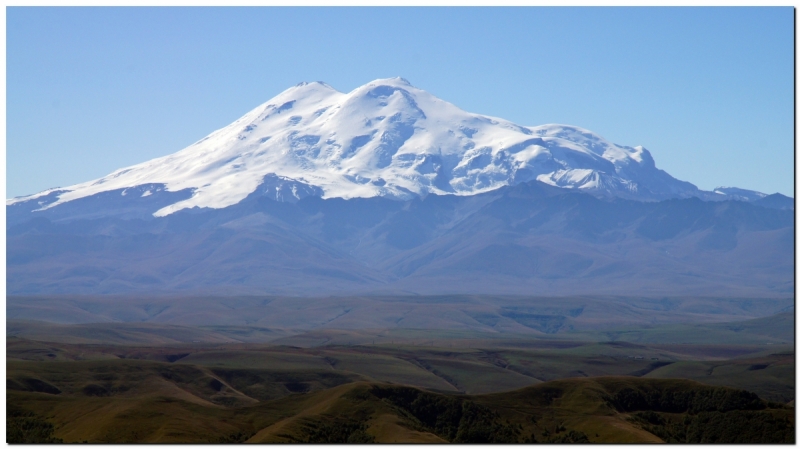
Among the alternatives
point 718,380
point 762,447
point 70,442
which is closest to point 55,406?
point 70,442

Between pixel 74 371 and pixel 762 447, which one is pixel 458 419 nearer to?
pixel 762 447

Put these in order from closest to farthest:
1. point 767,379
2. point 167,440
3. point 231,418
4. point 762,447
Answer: point 762,447 → point 167,440 → point 231,418 → point 767,379

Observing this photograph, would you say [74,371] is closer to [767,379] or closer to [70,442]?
[70,442]

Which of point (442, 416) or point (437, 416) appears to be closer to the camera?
point (442, 416)

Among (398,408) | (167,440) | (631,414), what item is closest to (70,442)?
(167,440)

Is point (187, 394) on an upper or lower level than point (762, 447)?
lower

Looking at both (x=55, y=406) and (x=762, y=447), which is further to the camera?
(x=55, y=406)

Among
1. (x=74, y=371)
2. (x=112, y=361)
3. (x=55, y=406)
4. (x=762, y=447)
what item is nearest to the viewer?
(x=762, y=447)

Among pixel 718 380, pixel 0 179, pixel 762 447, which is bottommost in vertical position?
pixel 718 380

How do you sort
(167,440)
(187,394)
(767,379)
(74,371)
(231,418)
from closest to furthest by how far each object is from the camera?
(167,440), (231,418), (187,394), (74,371), (767,379)
